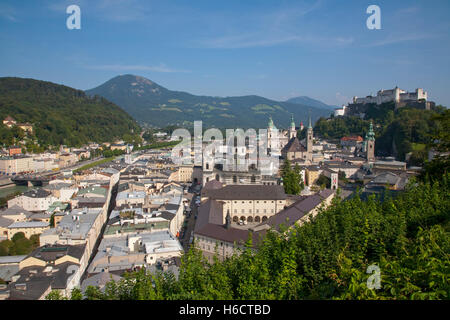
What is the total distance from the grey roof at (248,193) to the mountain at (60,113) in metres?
47.7

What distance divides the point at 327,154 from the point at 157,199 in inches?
1233

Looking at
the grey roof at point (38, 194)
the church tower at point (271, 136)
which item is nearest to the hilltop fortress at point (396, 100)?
the church tower at point (271, 136)

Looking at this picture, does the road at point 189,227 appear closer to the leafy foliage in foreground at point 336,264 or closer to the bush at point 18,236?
the bush at point 18,236

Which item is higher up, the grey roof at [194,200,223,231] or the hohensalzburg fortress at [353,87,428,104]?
the hohensalzburg fortress at [353,87,428,104]

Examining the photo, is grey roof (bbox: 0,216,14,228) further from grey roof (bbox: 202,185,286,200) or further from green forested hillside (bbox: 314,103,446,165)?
green forested hillside (bbox: 314,103,446,165)

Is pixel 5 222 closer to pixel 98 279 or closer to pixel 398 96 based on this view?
pixel 98 279

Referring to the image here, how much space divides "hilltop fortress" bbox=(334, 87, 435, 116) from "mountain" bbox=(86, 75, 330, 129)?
187 feet

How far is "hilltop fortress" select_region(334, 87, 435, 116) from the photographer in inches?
1993

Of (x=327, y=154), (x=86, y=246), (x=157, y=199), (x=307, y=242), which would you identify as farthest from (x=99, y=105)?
(x=307, y=242)

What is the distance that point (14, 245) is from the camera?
56.9 ft

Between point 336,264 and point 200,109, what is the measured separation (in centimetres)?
15287

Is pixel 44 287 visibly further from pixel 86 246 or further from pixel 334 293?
pixel 334 293

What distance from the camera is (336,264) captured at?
171 inches

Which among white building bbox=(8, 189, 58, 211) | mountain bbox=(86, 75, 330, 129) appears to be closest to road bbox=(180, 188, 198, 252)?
white building bbox=(8, 189, 58, 211)
